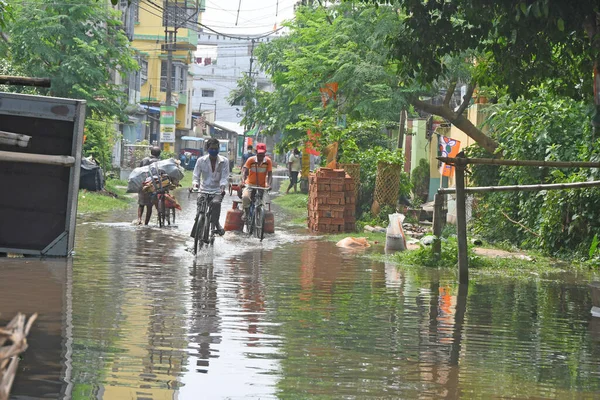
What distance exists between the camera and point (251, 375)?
6.63m

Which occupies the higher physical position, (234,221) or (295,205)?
(295,205)

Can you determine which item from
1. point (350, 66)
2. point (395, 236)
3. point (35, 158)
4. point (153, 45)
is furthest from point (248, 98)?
point (35, 158)

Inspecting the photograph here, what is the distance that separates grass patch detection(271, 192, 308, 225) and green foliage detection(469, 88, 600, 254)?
6403 mm

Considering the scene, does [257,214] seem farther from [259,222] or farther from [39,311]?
[39,311]

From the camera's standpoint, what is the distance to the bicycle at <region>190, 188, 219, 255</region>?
1572 centimetres

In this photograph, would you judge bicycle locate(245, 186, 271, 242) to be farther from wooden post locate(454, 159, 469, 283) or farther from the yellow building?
the yellow building

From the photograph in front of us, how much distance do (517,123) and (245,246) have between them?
6190 mm

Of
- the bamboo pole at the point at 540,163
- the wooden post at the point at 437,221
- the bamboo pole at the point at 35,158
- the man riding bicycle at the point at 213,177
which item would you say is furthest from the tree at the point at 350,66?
the bamboo pole at the point at 35,158

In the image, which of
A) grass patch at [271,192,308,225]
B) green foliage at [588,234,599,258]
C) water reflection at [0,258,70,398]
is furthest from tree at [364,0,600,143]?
grass patch at [271,192,308,225]

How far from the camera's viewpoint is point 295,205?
34.3 meters

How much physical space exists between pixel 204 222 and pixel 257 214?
131 inches

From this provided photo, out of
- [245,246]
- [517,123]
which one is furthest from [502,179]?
[245,246]

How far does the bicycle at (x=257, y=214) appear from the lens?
62.4 ft

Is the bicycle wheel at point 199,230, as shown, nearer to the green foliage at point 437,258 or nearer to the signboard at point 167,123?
the green foliage at point 437,258
